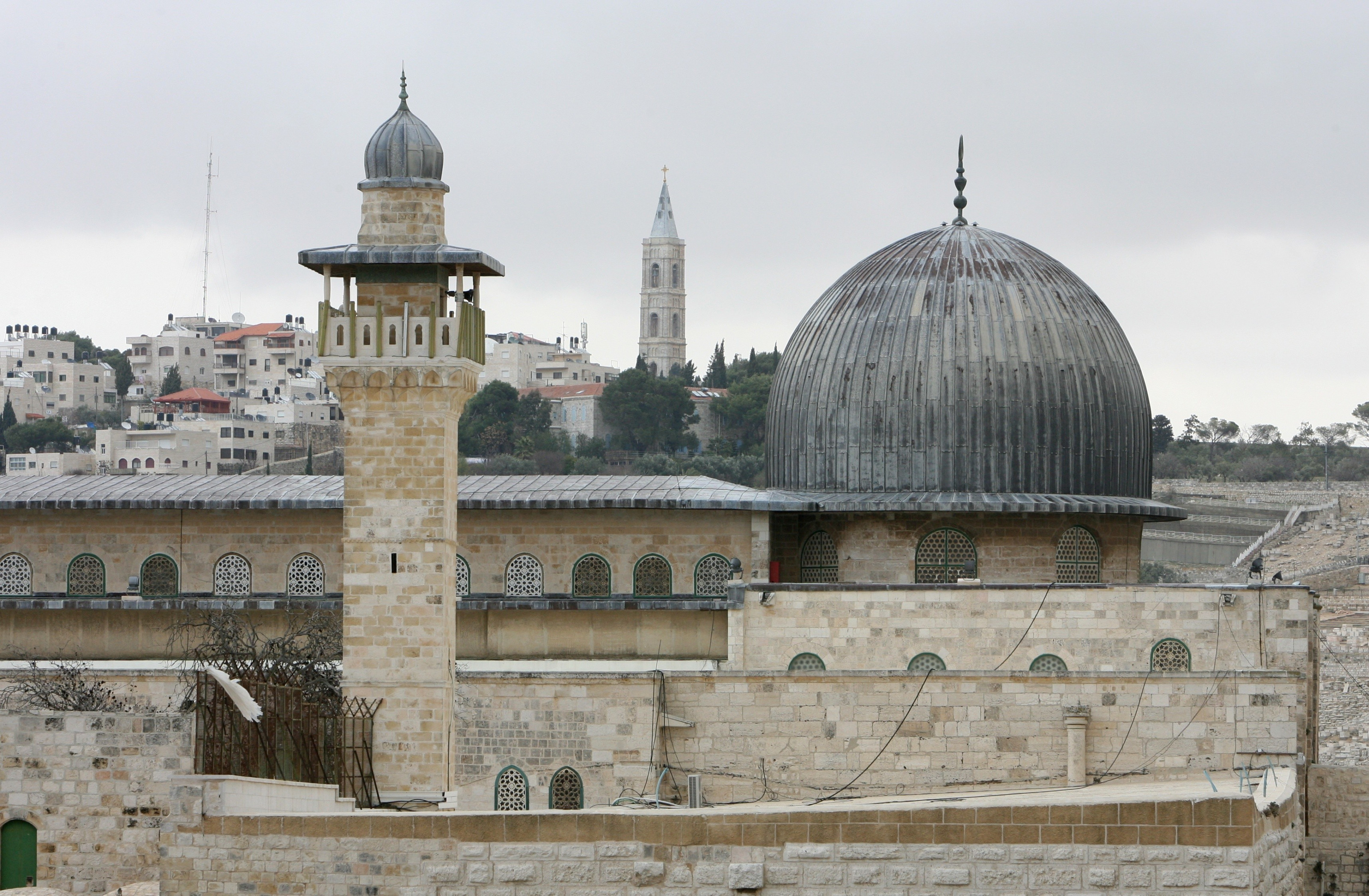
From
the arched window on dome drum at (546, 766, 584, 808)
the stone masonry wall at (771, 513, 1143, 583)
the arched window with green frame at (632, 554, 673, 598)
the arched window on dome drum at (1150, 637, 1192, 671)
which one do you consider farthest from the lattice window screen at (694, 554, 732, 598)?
the arched window on dome drum at (1150, 637, 1192, 671)

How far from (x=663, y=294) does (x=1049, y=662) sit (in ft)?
437

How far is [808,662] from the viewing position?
79.0 feet

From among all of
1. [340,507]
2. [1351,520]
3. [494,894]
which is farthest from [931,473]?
[1351,520]

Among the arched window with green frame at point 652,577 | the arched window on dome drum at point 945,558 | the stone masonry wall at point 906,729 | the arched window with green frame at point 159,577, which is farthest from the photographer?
the arched window with green frame at point 159,577

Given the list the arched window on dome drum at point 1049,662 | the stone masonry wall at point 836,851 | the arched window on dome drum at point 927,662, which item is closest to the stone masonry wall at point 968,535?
the arched window on dome drum at point 1049,662

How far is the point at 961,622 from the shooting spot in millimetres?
23828

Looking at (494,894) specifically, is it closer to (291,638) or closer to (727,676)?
(727,676)

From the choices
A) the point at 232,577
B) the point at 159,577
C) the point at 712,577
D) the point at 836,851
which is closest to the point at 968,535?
the point at 712,577

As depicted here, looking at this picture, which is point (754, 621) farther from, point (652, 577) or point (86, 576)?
point (86, 576)

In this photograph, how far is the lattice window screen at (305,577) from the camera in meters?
26.5

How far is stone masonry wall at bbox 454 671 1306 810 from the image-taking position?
71.2 feet

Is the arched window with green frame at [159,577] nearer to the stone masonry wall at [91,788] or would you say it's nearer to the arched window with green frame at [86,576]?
the arched window with green frame at [86,576]

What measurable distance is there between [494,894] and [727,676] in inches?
279

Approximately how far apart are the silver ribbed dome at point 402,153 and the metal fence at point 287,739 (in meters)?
5.43
